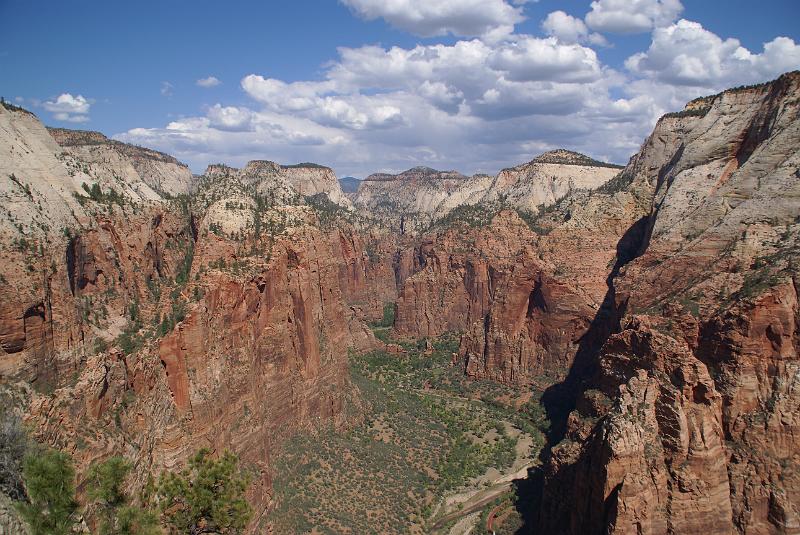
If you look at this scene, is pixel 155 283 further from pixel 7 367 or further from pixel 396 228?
pixel 396 228

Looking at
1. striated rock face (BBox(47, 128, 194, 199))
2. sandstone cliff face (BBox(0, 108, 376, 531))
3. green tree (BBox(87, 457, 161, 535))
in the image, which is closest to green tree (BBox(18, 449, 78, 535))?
green tree (BBox(87, 457, 161, 535))

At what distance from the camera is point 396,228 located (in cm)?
18650

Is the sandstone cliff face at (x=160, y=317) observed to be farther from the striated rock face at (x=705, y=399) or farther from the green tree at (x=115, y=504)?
the striated rock face at (x=705, y=399)

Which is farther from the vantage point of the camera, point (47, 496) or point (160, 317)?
point (160, 317)

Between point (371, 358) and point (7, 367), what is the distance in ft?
214

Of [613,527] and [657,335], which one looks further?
[657,335]

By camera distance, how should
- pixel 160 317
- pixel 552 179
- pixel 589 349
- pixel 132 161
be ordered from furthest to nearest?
1. pixel 552 179
2. pixel 132 161
3. pixel 589 349
4. pixel 160 317

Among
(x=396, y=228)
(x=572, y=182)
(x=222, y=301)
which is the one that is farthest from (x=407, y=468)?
(x=396, y=228)

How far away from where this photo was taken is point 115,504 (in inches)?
676

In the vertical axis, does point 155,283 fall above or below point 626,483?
above

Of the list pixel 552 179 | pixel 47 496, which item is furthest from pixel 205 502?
pixel 552 179

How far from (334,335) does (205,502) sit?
33.9m

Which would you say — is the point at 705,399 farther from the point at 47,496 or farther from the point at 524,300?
the point at 524,300

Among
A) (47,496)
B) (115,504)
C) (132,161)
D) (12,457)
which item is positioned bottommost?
(115,504)
